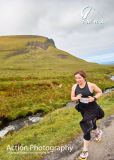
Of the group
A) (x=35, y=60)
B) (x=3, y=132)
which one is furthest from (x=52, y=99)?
(x=35, y=60)

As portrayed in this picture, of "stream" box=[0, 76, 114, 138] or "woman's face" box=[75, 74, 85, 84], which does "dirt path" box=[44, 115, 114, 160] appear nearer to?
"woman's face" box=[75, 74, 85, 84]

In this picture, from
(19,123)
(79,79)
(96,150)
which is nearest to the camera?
(79,79)

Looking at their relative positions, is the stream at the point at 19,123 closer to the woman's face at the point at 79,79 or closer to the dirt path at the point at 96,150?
the dirt path at the point at 96,150

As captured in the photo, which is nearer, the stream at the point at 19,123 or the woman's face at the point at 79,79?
→ the woman's face at the point at 79,79

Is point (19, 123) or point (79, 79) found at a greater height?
point (79, 79)

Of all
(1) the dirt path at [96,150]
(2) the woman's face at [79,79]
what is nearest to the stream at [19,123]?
(1) the dirt path at [96,150]

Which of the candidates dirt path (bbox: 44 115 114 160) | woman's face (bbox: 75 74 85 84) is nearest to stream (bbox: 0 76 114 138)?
dirt path (bbox: 44 115 114 160)

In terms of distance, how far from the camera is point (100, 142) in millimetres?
15375

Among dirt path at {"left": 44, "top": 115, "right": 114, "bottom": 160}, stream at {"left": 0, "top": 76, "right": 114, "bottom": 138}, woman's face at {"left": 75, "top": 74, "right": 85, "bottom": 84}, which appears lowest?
stream at {"left": 0, "top": 76, "right": 114, "bottom": 138}

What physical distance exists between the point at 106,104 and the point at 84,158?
49.5 ft

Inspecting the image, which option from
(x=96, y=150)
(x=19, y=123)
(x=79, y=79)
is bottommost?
(x=19, y=123)

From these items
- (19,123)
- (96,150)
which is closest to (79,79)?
(96,150)

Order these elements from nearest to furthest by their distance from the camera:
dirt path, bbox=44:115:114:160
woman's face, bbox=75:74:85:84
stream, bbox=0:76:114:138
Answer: woman's face, bbox=75:74:85:84
dirt path, bbox=44:115:114:160
stream, bbox=0:76:114:138

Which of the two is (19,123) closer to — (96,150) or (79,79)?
(96,150)
